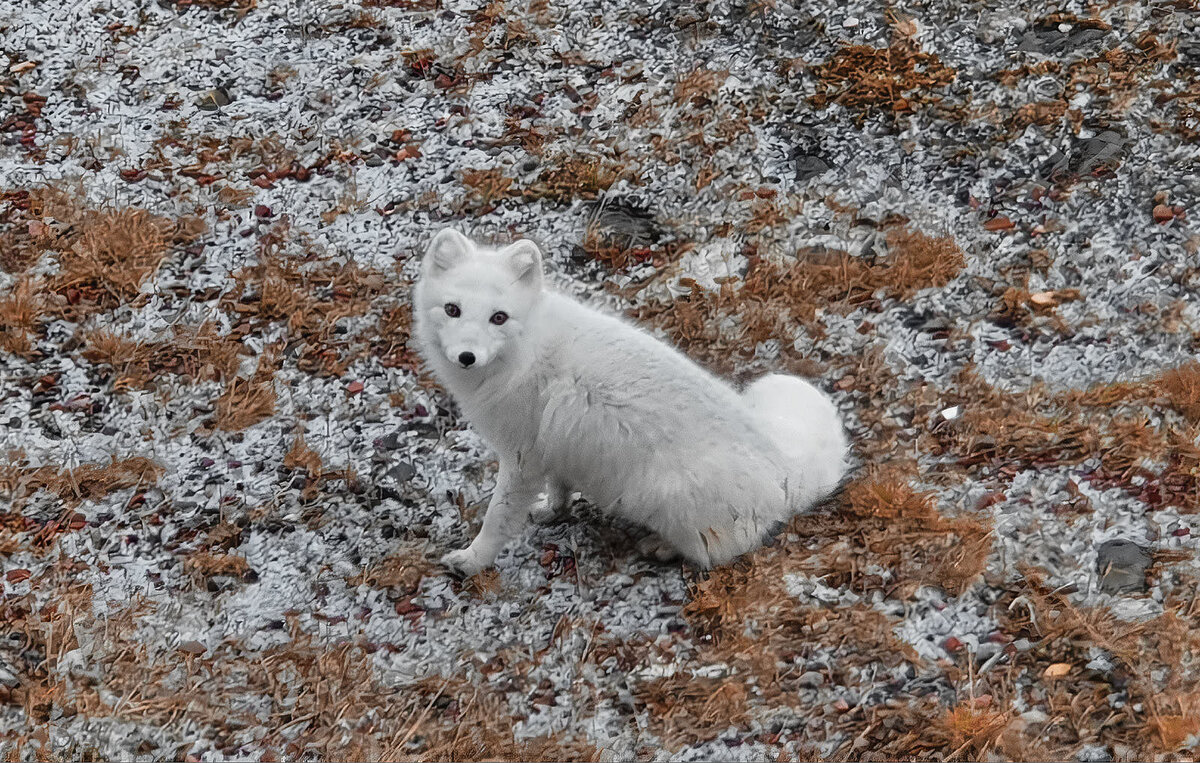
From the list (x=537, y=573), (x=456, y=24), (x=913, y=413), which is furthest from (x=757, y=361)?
(x=456, y=24)

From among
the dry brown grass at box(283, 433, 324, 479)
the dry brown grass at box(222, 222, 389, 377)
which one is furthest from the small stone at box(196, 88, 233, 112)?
the dry brown grass at box(283, 433, 324, 479)

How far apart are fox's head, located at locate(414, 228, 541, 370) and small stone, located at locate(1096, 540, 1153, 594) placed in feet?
9.24

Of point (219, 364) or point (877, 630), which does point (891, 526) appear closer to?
point (877, 630)

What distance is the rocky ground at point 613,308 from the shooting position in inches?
176

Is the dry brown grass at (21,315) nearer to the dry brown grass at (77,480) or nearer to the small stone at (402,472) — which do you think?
the dry brown grass at (77,480)

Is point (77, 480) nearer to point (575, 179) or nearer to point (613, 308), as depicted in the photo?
point (613, 308)

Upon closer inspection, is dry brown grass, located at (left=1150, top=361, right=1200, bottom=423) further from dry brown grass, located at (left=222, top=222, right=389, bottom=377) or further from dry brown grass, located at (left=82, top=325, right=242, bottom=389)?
dry brown grass, located at (left=82, top=325, right=242, bottom=389)

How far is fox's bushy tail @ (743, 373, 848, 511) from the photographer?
505cm

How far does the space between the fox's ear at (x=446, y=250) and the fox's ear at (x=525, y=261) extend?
0.60ft

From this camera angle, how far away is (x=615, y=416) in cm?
473

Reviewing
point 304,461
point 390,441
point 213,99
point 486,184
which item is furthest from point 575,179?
point 213,99

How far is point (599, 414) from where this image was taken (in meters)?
4.74

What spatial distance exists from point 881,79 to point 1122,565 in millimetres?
4452

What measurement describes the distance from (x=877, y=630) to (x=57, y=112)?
24.1ft
